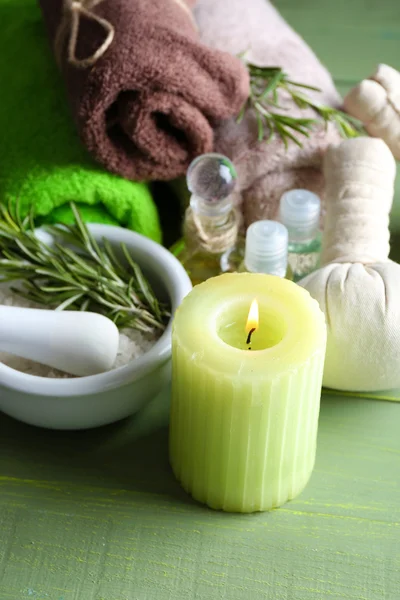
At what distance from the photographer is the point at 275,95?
0.82m

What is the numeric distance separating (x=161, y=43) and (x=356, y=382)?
1.16 feet

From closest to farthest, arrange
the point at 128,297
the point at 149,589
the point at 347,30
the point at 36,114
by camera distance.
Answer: the point at 149,589
the point at 128,297
the point at 36,114
the point at 347,30

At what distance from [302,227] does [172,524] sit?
312 mm

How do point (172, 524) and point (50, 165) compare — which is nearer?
point (172, 524)

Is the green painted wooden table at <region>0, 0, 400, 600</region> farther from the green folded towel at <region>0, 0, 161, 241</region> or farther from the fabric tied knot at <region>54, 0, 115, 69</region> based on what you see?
the fabric tied knot at <region>54, 0, 115, 69</region>

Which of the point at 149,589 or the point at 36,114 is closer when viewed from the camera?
the point at 149,589

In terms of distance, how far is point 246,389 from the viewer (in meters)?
0.56

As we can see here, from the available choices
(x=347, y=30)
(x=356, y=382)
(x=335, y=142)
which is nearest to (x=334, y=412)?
(x=356, y=382)

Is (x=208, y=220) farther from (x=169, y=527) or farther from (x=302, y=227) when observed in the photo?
(x=169, y=527)

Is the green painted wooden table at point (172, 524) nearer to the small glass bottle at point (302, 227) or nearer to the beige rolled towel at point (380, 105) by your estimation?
the small glass bottle at point (302, 227)

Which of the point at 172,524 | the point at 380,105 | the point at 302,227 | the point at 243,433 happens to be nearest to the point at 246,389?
the point at 243,433

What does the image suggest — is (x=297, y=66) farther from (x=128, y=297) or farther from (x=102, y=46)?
(x=128, y=297)

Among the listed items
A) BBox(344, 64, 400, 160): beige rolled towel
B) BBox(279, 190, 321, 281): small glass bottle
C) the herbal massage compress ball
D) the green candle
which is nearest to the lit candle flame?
the green candle

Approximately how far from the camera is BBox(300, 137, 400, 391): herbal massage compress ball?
2.17ft
